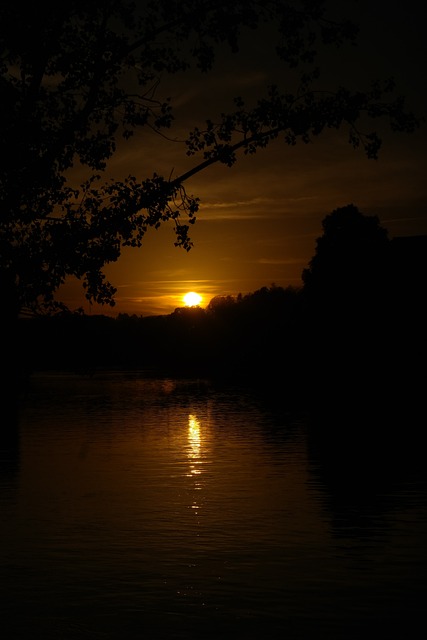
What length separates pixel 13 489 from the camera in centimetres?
2947

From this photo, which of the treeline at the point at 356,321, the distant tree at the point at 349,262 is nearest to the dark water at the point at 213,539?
the treeline at the point at 356,321

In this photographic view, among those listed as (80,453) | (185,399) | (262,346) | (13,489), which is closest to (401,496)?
(13,489)

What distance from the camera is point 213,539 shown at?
68.4 ft

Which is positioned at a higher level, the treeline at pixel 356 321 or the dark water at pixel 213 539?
the treeline at pixel 356 321

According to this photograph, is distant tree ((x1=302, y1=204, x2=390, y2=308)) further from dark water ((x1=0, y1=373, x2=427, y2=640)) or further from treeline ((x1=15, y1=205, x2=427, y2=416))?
dark water ((x1=0, y1=373, x2=427, y2=640))

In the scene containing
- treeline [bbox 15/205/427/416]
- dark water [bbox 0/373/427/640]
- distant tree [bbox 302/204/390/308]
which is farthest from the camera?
distant tree [bbox 302/204/390/308]

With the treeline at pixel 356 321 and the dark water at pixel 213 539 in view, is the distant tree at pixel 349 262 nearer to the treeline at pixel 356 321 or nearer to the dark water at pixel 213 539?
the treeline at pixel 356 321

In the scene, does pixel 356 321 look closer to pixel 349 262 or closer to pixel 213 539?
pixel 349 262

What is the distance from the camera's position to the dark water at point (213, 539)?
1456cm

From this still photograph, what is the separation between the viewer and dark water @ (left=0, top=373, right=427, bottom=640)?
47.8ft

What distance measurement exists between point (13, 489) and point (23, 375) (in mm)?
9620

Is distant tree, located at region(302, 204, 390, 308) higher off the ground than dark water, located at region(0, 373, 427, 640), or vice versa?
distant tree, located at region(302, 204, 390, 308)

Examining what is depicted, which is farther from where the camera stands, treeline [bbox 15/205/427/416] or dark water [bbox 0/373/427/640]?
treeline [bbox 15/205/427/416]

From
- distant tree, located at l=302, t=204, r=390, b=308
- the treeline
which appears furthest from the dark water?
distant tree, located at l=302, t=204, r=390, b=308
